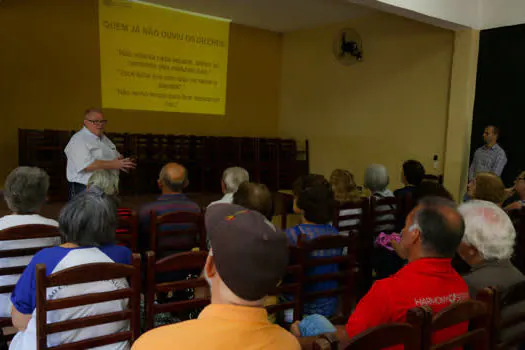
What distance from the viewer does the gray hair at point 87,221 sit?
1649 millimetres

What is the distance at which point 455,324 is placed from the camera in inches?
51.1

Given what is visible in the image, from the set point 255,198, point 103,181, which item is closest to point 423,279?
point 255,198

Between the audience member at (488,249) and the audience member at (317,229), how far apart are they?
2.17ft

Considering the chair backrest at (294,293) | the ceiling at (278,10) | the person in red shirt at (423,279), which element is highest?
the ceiling at (278,10)

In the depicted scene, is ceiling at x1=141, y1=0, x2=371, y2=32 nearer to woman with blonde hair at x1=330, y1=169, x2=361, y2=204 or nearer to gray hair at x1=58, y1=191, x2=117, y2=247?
woman with blonde hair at x1=330, y1=169, x2=361, y2=204

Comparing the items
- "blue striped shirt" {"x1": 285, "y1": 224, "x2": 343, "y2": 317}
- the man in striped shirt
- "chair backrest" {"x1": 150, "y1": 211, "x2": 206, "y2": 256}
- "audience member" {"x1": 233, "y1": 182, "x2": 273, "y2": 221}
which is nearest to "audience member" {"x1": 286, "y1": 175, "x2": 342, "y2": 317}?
"blue striped shirt" {"x1": 285, "y1": 224, "x2": 343, "y2": 317}

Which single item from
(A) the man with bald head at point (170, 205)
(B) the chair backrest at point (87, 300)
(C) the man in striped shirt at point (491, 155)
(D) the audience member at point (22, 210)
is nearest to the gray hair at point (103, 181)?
(A) the man with bald head at point (170, 205)

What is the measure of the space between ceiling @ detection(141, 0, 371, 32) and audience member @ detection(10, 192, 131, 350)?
6.18 m

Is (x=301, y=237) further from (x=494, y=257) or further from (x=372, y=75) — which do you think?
(x=372, y=75)

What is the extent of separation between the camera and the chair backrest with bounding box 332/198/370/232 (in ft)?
10.8

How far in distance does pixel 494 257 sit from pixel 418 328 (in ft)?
2.69

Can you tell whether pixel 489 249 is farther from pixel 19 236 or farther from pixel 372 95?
pixel 372 95

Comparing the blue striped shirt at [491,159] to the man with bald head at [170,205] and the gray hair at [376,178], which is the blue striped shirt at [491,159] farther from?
the man with bald head at [170,205]

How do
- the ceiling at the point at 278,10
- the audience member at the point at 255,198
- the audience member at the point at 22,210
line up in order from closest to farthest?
the audience member at the point at 22,210 < the audience member at the point at 255,198 < the ceiling at the point at 278,10
